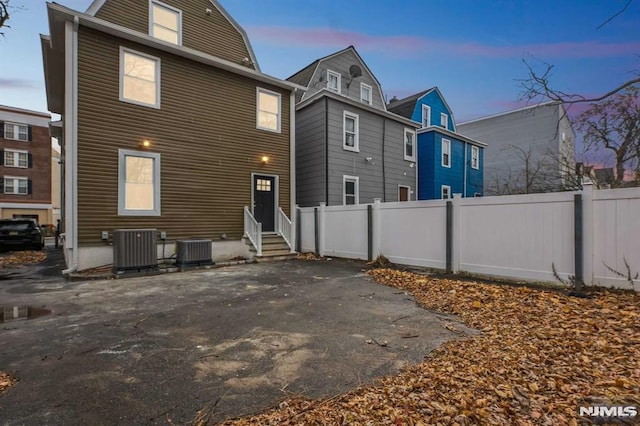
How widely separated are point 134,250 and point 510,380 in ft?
26.2

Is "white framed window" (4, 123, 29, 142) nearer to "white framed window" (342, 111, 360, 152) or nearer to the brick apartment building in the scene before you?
the brick apartment building

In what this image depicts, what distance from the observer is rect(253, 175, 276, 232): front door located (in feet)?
36.2

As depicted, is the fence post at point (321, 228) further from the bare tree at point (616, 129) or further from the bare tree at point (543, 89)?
the bare tree at point (616, 129)

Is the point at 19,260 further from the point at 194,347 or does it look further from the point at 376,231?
the point at 376,231

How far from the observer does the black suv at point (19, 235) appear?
12.3m

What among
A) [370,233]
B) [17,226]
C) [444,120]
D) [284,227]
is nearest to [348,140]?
[284,227]

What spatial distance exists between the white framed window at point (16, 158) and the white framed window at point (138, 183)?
26.5 metres

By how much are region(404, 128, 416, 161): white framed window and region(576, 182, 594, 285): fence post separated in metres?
10.5

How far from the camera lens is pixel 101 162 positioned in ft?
26.3

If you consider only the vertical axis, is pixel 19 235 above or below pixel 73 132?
below

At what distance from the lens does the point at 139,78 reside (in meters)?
8.70

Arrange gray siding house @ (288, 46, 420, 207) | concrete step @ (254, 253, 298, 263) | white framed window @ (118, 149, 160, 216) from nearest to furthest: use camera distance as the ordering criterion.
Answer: white framed window @ (118, 149, 160, 216) → concrete step @ (254, 253, 298, 263) → gray siding house @ (288, 46, 420, 207)

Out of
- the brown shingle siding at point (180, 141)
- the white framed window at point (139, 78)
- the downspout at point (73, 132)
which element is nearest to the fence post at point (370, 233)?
the brown shingle siding at point (180, 141)

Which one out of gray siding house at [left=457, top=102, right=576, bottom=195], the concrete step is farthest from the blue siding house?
the concrete step
